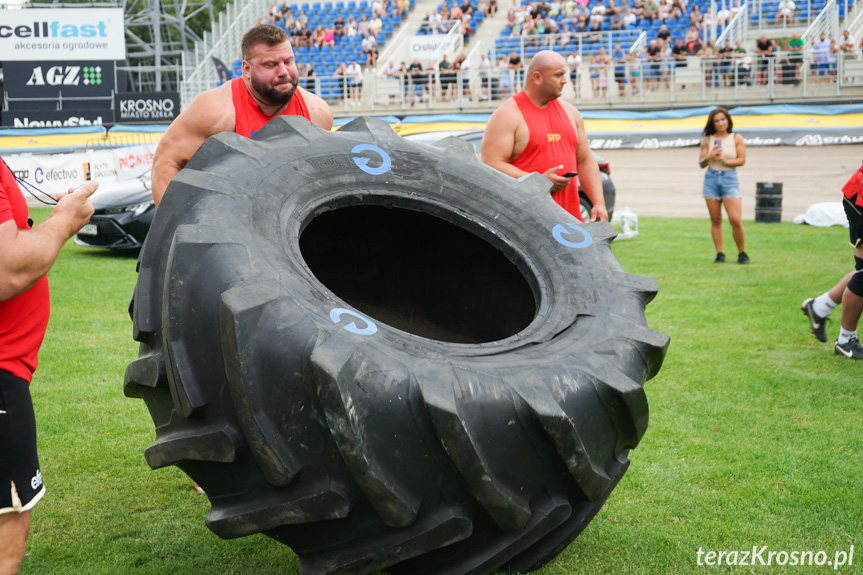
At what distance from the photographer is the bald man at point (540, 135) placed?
5582 millimetres

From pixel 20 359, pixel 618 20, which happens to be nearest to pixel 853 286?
pixel 20 359

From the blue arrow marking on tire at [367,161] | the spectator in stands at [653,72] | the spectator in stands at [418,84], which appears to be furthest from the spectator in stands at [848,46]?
the blue arrow marking on tire at [367,161]

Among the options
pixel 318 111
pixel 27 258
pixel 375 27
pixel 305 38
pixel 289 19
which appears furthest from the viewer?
pixel 289 19

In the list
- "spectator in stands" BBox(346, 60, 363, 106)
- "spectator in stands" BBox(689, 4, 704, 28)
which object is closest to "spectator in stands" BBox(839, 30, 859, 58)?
"spectator in stands" BBox(689, 4, 704, 28)

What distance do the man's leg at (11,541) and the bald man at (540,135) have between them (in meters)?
3.74

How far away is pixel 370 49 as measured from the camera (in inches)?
1225

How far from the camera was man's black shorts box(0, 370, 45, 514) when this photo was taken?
2576 mm

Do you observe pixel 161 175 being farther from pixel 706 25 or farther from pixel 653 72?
pixel 706 25

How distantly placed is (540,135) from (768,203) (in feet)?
30.3

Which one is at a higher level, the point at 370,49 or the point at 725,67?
the point at 370,49

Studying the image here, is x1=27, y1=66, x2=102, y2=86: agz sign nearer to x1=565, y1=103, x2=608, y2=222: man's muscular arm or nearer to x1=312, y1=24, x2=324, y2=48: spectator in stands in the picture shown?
x1=312, y1=24, x2=324, y2=48: spectator in stands

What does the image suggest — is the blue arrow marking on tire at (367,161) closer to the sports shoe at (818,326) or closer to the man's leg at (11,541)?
the man's leg at (11,541)

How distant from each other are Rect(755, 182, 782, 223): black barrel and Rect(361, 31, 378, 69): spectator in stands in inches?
767

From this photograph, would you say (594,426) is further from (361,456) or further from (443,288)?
(443,288)
